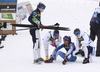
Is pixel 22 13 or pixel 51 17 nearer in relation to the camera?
pixel 22 13

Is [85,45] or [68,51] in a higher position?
[85,45]

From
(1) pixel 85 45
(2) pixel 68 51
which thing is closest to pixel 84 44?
(1) pixel 85 45

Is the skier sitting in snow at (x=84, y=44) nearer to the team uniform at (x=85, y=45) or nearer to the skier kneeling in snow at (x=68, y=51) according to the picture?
the team uniform at (x=85, y=45)

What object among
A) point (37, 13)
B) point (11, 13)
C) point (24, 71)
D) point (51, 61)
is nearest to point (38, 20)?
point (37, 13)

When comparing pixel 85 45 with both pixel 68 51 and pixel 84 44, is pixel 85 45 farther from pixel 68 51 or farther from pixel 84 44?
pixel 68 51

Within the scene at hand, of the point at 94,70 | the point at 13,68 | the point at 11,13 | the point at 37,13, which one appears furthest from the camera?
the point at 11,13

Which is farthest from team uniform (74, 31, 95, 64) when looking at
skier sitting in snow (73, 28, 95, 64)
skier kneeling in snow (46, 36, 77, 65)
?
skier kneeling in snow (46, 36, 77, 65)

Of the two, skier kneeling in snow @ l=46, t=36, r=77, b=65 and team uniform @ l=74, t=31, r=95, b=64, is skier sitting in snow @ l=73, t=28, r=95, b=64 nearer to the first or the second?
team uniform @ l=74, t=31, r=95, b=64

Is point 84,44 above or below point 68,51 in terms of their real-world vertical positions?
above

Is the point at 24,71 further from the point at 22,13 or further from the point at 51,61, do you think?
the point at 22,13

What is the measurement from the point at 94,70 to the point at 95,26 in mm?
2055

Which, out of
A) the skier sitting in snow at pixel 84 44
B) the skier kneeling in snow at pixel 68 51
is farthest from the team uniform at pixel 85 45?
the skier kneeling in snow at pixel 68 51

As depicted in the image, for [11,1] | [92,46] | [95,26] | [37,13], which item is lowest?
[92,46]

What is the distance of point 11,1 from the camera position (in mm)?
12078
